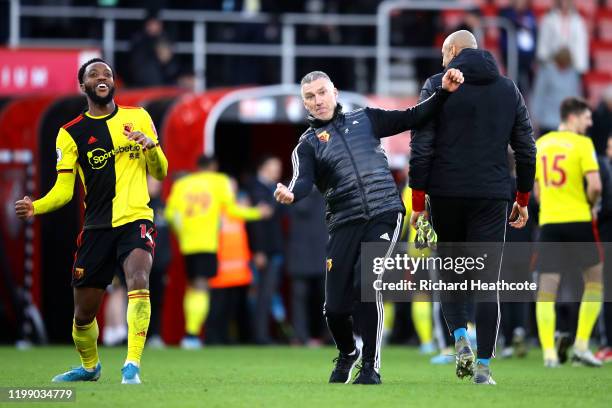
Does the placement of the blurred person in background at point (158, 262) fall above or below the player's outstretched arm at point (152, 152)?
below

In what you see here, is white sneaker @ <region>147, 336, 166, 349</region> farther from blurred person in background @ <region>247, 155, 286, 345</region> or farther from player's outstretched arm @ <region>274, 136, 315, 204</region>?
player's outstretched arm @ <region>274, 136, 315, 204</region>

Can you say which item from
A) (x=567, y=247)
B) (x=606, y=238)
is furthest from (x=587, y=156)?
(x=606, y=238)

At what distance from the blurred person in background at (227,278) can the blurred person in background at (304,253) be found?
0.61 metres

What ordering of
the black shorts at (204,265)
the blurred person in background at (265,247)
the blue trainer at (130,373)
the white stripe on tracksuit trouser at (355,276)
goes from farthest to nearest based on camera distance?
1. the blurred person in background at (265,247)
2. the black shorts at (204,265)
3. the blue trainer at (130,373)
4. the white stripe on tracksuit trouser at (355,276)

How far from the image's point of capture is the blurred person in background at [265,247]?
707 inches

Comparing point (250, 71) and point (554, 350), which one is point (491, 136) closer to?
point (554, 350)

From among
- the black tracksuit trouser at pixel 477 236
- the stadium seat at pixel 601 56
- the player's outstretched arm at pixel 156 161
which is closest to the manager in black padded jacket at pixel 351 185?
the black tracksuit trouser at pixel 477 236

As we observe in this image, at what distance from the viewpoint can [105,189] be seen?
9.48 meters

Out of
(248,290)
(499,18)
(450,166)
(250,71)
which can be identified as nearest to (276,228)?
(248,290)

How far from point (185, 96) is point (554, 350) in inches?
254

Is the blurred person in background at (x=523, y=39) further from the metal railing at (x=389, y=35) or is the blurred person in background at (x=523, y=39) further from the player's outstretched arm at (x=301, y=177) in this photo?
the player's outstretched arm at (x=301, y=177)

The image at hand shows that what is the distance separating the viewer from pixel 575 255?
12594 mm

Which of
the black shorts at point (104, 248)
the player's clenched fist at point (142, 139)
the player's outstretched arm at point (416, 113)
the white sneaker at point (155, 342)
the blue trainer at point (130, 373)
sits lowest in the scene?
the white sneaker at point (155, 342)

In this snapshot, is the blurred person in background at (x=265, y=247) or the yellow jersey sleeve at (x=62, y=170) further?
the blurred person in background at (x=265, y=247)
